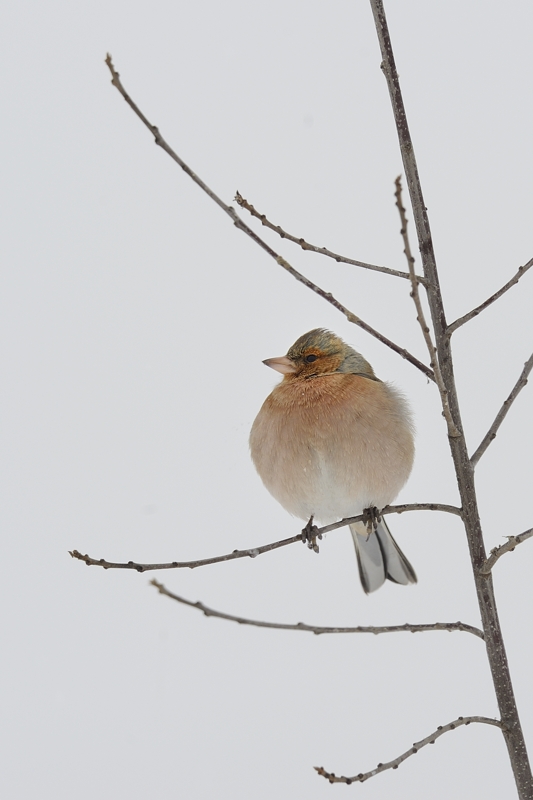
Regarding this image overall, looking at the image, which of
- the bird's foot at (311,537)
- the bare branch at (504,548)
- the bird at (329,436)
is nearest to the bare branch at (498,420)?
the bare branch at (504,548)

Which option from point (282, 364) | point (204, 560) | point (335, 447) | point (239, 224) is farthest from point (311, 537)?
point (239, 224)

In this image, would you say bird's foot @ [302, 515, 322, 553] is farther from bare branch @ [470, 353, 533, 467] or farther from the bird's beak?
bare branch @ [470, 353, 533, 467]

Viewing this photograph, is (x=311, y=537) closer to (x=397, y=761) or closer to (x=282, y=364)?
(x=282, y=364)

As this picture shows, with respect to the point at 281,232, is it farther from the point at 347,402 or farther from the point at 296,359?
the point at 296,359

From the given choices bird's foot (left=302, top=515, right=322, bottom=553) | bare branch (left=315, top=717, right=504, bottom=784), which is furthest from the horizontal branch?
bird's foot (left=302, top=515, right=322, bottom=553)

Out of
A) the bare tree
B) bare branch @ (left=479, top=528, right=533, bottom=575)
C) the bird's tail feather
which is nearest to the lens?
the bare tree

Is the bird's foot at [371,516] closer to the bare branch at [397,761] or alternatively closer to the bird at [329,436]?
the bird at [329,436]

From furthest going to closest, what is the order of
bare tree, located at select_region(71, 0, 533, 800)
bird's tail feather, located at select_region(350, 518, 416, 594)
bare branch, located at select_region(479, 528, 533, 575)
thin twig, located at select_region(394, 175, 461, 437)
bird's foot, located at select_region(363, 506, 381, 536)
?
bird's tail feather, located at select_region(350, 518, 416, 594) → bird's foot, located at select_region(363, 506, 381, 536) → bare branch, located at select_region(479, 528, 533, 575) → bare tree, located at select_region(71, 0, 533, 800) → thin twig, located at select_region(394, 175, 461, 437)

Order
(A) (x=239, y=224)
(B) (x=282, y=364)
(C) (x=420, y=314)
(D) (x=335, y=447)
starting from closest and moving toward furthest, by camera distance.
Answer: (C) (x=420, y=314) < (A) (x=239, y=224) < (D) (x=335, y=447) < (B) (x=282, y=364)
